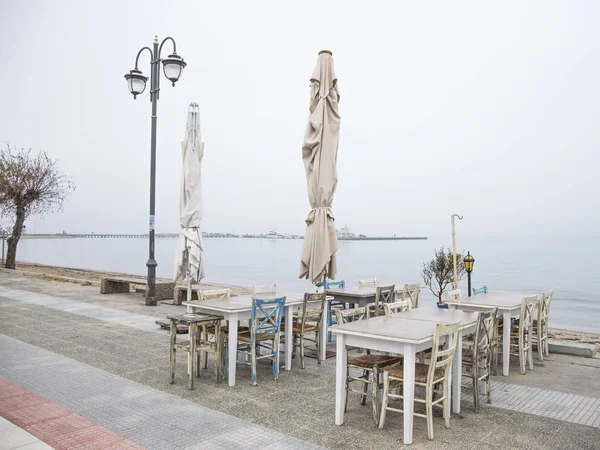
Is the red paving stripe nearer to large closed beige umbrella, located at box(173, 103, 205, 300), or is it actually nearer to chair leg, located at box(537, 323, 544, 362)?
large closed beige umbrella, located at box(173, 103, 205, 300)

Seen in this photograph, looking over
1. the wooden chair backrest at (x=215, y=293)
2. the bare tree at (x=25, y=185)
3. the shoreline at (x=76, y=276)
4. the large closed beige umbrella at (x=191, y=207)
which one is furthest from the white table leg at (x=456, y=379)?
the bare tree at (x=25, y=185)

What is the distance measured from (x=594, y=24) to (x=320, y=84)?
11.8 m

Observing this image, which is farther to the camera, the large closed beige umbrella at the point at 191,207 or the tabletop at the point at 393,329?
the large closed beige umbrella at the point at 191,207

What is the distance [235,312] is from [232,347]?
415mm

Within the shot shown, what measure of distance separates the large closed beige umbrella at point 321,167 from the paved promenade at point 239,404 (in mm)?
1505

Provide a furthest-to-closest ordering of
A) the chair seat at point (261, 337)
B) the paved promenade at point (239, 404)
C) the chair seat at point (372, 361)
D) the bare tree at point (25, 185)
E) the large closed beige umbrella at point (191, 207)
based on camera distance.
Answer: the bare tree at point (25, 185) → the large closed beige umbrella at point (191, 207) → the chair seat at point (261, 337) → the chair seat at point (372, 361) → the paved promenade at point (239, 404)

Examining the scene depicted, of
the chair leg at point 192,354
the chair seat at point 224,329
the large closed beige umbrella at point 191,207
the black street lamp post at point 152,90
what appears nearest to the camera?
the chair leg at point 192,354

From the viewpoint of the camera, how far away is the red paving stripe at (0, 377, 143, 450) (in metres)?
3.87

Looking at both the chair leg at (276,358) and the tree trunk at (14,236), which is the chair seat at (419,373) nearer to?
the chair leg at (276,358)

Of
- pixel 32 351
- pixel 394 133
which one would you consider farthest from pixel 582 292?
pixel 32 351

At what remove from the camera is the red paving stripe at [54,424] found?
12.7ft

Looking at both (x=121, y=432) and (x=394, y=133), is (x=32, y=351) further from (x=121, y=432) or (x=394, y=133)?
(x=394, y=133)

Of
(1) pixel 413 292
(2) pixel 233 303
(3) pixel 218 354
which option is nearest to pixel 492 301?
(1) pixel 413 292

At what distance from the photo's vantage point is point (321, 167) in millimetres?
6672
